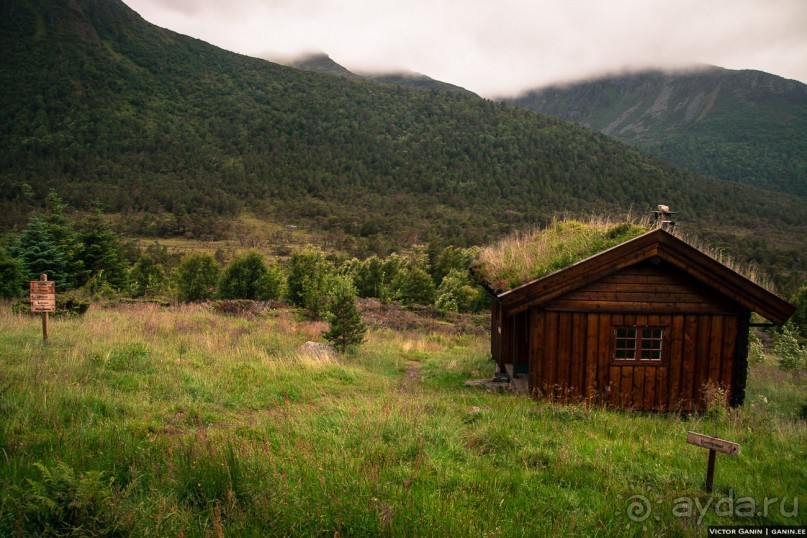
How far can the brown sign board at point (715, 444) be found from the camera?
12.7 ft

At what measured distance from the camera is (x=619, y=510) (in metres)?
4.23

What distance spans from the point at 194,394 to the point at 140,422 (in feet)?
5.74

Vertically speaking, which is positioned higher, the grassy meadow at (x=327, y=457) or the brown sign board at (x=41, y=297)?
the brown sign board at (x=41, y=297)

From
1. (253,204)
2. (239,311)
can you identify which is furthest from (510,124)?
(239,311)

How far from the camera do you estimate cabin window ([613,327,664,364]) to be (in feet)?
29.9

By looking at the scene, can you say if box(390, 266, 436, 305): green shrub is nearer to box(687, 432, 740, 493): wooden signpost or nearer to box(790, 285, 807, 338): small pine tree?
box(790, 285, 807, 338): small pine tree

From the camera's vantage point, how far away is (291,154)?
424 feet

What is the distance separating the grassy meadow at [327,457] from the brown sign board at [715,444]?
0.65m

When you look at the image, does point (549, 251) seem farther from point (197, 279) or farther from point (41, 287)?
point (197, 279)

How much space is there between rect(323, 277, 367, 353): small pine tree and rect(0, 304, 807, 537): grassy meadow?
357 centimetres

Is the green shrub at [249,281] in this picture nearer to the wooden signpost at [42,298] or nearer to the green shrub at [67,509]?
the wooden signpost at [42,298]

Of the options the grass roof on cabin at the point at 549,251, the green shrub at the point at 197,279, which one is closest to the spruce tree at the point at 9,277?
the green shrub at the point at 197,279

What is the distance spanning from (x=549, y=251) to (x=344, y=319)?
20.1 ft

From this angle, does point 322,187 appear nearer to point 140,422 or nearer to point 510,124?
point 510,124
